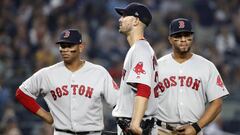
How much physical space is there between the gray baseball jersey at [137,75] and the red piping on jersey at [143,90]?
0.03m

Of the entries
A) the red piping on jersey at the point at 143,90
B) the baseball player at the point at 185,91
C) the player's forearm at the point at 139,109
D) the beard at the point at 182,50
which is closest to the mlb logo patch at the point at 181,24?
the baseball player at the point at 185,91

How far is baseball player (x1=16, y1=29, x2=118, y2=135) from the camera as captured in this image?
8.02 m

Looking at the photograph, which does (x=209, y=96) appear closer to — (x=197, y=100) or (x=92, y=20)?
(x=197, y=100)

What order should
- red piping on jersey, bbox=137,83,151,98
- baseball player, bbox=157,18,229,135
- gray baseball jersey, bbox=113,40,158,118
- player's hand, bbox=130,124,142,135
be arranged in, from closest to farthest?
1. player's hand, bbox=130,124,142,135
2. red piping on jersey, bbox=137,83,151,98
3. gray baseball jersey, bbox=113,40,158,118
4. baseball player, bbox=157,18,229,135

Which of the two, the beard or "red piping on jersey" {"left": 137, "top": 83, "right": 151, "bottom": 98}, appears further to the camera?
the beard

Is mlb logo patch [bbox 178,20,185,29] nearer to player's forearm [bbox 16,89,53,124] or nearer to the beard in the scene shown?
the beard

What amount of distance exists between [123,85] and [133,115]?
18.7 inches

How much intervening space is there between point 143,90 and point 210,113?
1.20m

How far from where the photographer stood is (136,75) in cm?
673

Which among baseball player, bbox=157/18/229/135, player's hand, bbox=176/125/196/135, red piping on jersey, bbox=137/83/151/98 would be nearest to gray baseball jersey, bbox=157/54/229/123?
baseball player, bbox=157/18/229/135

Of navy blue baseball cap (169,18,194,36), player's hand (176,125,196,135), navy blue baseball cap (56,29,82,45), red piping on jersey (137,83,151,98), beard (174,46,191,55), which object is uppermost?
navy blue baseball cap (169,18,194,36)

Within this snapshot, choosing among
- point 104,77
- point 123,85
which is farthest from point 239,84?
point 123,85

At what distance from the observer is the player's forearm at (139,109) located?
653 cm

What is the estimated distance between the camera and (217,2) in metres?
16.8
